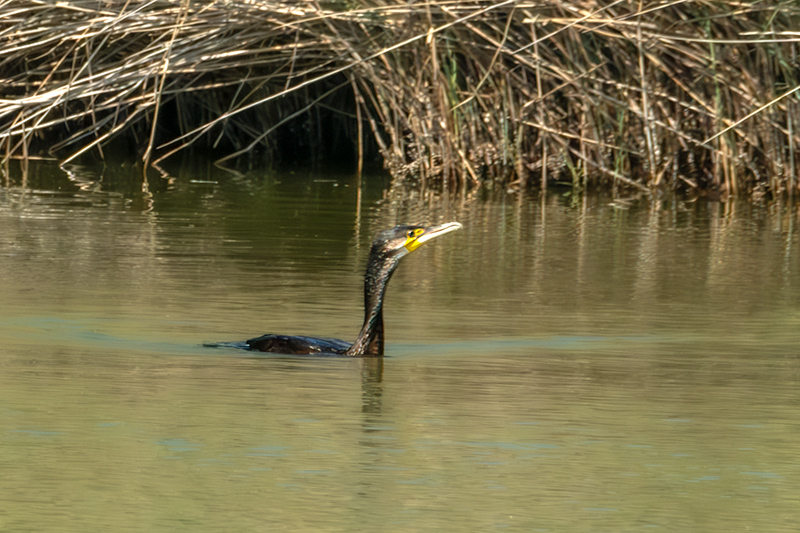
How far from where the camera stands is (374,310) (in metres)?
5.61

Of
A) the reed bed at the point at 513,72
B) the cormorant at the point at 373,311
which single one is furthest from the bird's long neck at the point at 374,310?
the reed bed at the point at 513,72

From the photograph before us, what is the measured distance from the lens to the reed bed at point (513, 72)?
1111cm

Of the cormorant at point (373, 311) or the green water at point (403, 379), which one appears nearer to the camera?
the green water at point (403, 379)

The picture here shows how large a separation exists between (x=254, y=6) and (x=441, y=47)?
1.47 m

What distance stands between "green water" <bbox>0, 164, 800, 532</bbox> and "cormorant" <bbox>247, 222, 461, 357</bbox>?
96mm

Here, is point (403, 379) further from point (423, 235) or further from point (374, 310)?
point (423, 235)

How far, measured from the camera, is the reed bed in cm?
1111

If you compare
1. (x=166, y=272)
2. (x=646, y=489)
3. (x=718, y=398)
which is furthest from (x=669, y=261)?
(x=646, y=489)

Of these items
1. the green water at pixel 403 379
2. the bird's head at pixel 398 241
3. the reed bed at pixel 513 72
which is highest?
the reed bed at pixel 513 72

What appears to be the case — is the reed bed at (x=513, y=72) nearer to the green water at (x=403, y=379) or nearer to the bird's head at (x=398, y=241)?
the green water at (x=403, y=379)

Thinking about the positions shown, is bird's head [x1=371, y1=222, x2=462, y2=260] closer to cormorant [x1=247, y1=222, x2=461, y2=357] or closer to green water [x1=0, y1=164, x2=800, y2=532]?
cormorant [x1=247, y1=222, x2=461, y2=357]

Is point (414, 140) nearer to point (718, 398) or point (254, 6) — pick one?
point (254, 6)

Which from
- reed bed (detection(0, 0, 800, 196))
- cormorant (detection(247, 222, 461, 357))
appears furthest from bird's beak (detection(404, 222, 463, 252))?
reed bed (detection(0, 0, 800, 196))

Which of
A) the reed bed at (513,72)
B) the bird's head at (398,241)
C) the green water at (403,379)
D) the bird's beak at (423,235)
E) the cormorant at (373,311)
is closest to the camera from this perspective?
the green water at (403,379)
